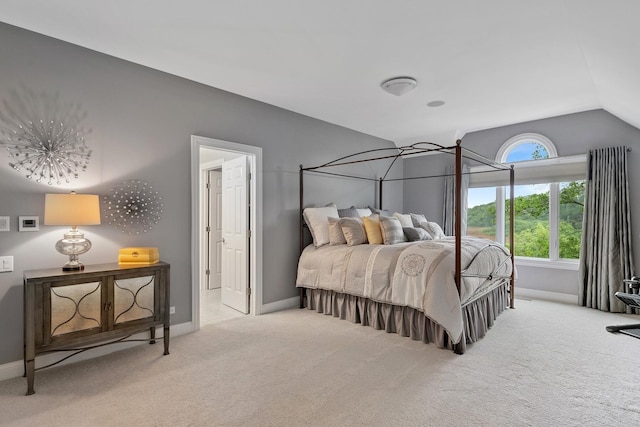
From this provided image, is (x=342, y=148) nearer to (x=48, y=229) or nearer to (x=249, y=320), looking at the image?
(x=249, y=320)

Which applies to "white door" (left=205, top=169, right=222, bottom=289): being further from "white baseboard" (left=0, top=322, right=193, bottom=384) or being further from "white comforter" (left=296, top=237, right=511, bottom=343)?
"white baseboard" (left=0, top=322, right=193, bottom=384)

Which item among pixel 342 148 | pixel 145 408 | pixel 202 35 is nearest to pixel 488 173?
pixel 342 148

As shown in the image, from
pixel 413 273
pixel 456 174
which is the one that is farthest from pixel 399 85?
pixel 413 273

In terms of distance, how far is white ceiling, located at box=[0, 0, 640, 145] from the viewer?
2.27 metres

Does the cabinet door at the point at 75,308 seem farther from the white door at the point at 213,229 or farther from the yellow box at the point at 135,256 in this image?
the white door at the point at 213,229

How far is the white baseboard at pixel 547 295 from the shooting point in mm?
4758

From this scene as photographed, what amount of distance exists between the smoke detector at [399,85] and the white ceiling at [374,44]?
0.09 metres

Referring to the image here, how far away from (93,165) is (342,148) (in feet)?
11.3

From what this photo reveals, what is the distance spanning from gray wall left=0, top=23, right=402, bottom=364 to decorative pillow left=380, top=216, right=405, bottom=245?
1222 mm

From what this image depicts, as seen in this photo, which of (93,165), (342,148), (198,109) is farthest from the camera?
(342,148)

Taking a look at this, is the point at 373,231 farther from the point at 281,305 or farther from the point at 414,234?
the point at 281,305

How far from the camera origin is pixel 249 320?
13.1 feet

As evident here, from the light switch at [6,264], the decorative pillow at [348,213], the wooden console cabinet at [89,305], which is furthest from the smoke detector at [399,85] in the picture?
the light switch at [6,264]

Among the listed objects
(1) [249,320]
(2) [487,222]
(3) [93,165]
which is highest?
(3) [93,165]
